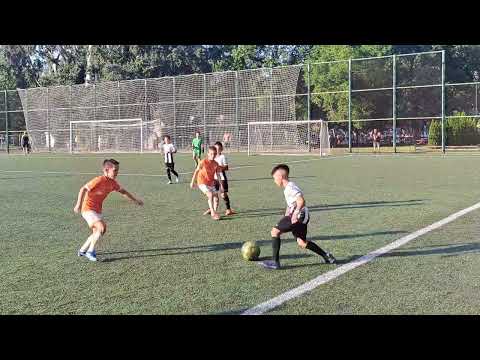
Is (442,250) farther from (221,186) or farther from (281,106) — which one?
(281,106)

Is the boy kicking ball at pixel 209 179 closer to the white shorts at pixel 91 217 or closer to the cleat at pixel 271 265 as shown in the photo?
the white shorts at pixel 91 217

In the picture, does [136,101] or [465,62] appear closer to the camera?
[136,101]

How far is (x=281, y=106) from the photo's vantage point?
40.1 metres

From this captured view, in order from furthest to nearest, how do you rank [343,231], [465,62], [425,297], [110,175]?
[465,62] < [343,231] < [110,175] < [425,297]

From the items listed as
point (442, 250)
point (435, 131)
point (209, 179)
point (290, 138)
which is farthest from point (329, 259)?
point (435, 131)

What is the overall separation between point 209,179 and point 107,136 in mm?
38696

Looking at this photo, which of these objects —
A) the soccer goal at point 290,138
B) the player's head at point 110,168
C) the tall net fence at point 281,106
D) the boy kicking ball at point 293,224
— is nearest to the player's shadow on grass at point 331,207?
the player's head at point 110,168

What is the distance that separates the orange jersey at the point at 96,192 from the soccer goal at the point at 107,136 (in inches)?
1520

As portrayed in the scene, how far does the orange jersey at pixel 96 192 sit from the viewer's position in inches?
289

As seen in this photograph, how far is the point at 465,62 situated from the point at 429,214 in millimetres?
58337
